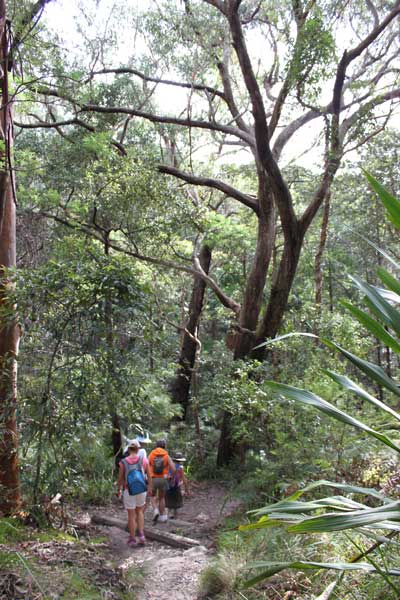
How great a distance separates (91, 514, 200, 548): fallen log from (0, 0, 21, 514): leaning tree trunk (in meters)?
1.85

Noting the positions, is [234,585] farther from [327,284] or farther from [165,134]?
[327,284]

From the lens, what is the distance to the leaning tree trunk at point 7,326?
5734mm

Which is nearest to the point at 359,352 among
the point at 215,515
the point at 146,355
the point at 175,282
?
the point at 215,515

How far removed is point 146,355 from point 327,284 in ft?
46.8

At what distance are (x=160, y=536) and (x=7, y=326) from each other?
3.45 metres

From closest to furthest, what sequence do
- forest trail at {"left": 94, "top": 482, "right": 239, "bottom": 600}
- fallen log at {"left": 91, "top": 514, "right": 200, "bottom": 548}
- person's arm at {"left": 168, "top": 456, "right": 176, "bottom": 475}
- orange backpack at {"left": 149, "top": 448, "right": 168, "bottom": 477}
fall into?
forest trail at {"left": 94, "top": 482, "right": 239, "bottom": 600} → fallen log at {"left": 91, "top": 514, "right": 200, "bottom": 548} → orange backpack at {"left": 149, "top": 448, "right": 168, "bottom": 477} → person's arm at {"left": 168, "top": 456, "right": 176, "bottom": 475}

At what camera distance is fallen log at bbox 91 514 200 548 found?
6887 mm

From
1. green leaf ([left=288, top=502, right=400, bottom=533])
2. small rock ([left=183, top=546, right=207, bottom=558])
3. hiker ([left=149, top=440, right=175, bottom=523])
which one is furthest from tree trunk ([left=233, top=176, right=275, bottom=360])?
green leaf ([left=288, top=502, right=400, bottom=533])

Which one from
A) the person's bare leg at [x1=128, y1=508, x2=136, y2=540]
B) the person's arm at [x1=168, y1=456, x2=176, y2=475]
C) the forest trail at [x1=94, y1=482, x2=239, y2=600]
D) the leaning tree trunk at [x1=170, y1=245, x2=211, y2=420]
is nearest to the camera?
the forest trail at [x1=94, y1=482, x2=239, y2=600]

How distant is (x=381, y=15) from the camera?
39.5 ft

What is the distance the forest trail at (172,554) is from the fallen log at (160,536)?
65 millimetres

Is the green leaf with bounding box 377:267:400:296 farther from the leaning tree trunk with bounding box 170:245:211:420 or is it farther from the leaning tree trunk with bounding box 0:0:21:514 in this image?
the leaning tree trunk with bounding box 170:245:211:420

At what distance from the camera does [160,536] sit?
281 inches

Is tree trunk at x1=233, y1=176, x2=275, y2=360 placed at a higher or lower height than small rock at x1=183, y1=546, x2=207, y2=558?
higher
